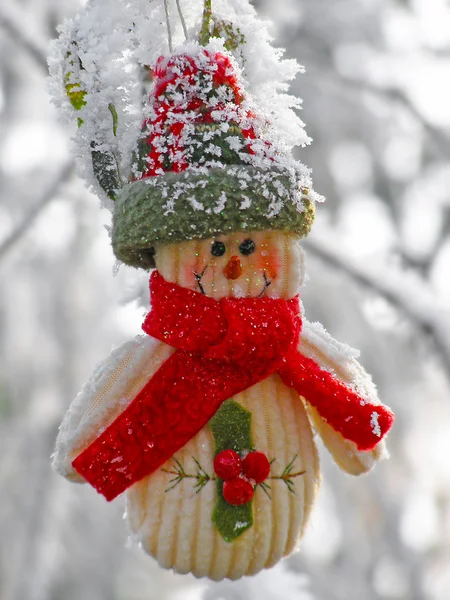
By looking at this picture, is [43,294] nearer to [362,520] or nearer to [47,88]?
[362,520]

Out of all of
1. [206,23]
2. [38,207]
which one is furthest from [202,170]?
[38,207]

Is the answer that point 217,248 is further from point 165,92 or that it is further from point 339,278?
point 339,278

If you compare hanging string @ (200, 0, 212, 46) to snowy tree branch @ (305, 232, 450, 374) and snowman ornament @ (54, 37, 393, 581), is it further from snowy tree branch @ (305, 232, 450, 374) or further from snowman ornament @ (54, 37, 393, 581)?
snowy tree branch @ (305, 232, 450, 374)

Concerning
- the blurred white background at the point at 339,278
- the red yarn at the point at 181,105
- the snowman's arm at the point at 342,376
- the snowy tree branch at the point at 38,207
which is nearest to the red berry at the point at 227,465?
the snowman's arm at the point at 342,376

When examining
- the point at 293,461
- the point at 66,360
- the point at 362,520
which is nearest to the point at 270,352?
the point at 293,461

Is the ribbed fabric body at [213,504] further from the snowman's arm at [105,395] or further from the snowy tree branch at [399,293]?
the snowy tree branch at [399,293]

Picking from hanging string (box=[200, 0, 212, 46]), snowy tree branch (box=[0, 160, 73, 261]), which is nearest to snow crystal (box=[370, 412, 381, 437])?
hanging string (box=[200, 0, 212, 46])
